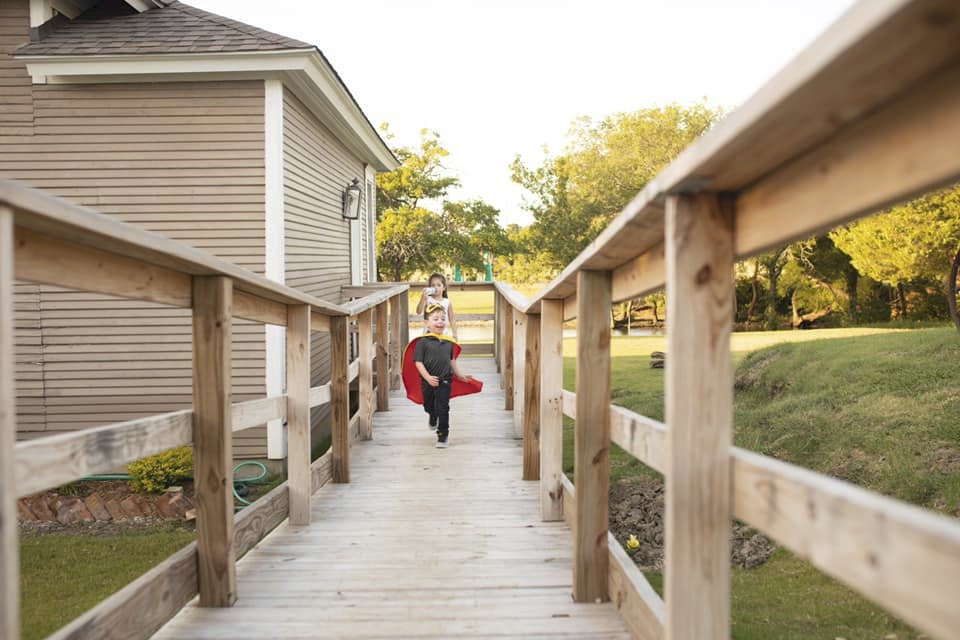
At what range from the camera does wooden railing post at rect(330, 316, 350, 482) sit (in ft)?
18.1

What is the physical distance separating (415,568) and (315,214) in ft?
24.7

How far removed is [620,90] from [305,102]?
46.8 m

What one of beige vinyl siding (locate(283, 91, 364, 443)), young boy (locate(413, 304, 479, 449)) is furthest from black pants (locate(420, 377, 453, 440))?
beige vinyl siding (locate(283, 91, 364, 443))

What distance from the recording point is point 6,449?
1.80 m

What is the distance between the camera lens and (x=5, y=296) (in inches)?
70.2

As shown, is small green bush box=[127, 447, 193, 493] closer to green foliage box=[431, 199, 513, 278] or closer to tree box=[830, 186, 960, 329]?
tree box=[830, 186, 960, 329]

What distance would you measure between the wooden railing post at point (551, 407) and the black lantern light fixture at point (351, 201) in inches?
344

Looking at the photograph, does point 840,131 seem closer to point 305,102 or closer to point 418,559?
point 418,559

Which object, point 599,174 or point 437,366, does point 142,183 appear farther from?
point 599,174

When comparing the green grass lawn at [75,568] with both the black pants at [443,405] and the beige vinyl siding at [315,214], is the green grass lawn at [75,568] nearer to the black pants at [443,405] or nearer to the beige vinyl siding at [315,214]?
the black pants at [443,405]

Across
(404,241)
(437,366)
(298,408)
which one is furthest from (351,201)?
(404,241)

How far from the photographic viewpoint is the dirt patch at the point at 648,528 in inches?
239

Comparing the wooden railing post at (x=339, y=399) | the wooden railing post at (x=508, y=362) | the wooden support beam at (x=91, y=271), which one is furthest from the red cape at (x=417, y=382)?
the wooden support beam at (x=91, y=271)

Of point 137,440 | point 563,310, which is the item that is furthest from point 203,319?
point 563,310
